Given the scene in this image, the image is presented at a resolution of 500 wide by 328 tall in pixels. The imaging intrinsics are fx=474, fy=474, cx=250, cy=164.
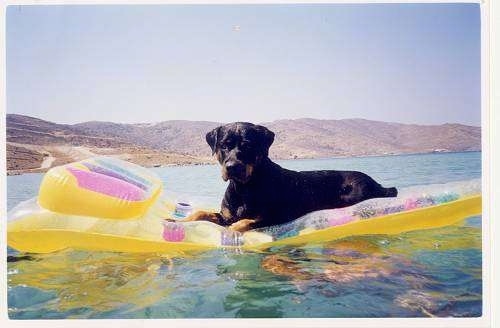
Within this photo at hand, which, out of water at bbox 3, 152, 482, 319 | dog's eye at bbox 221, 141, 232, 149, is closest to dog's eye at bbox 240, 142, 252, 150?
dog's eye at bbox 221, 141, 232, 149

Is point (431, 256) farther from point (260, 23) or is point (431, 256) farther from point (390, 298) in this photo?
point (260, 23)

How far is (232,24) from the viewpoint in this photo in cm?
510

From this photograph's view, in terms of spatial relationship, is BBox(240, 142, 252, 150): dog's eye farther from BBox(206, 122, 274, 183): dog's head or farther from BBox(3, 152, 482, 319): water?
BBox(3, 152, 482, 319): water

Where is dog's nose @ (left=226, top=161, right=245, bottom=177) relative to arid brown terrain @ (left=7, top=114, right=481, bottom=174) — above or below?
below

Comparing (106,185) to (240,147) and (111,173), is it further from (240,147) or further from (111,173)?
(240,147)

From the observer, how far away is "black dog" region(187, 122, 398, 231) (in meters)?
4.91

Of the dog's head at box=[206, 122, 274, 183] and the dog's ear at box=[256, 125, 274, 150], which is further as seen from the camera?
the dog's ear at box=[256, 125, 274, 150]

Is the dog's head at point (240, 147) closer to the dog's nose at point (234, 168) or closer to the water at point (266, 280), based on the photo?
the dog's nose at point (234, 168)

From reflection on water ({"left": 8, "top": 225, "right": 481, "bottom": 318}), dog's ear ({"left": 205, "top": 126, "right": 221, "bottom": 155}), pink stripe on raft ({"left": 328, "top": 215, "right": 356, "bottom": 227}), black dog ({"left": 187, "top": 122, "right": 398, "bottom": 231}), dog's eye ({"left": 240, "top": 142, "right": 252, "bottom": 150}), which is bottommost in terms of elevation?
reflection on water ({"left": 8, "top": 225, "right": 481, "bottom": 318})

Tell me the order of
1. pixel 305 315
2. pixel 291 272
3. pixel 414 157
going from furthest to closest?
pixel 414 157, pixel 291 272, pixel 305 315

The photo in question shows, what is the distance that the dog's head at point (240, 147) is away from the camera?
4836 millimetres

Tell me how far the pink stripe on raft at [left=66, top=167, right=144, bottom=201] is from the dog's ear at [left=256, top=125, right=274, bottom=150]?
4.62ft

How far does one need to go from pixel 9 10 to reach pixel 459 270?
518 centimetres

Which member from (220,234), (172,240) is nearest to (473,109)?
(220,234)
